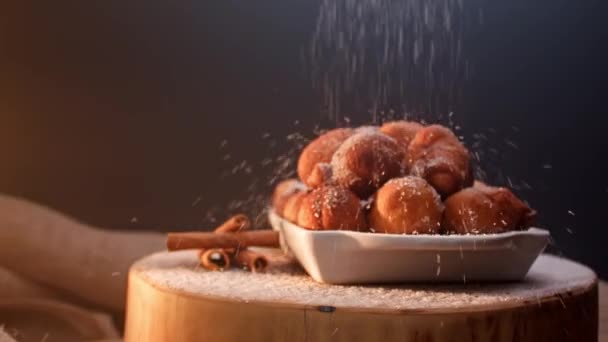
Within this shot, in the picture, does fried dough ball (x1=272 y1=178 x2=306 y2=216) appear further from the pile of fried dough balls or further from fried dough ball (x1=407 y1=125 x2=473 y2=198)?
fried dough ball (x1=407 y1=125 x2=473 y2=198)

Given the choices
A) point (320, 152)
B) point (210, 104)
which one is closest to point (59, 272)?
point (210, 104)

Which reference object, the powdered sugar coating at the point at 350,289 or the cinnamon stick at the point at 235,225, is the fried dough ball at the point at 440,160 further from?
the cinnamon stick at the point at 235,225

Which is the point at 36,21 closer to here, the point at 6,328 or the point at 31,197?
the point at 31,197

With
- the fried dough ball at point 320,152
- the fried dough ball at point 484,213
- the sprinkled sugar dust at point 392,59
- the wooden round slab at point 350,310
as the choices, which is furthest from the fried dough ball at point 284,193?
the sprinkled sugar dust at point 392,59

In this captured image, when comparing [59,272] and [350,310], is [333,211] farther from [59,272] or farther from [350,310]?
[59,272]

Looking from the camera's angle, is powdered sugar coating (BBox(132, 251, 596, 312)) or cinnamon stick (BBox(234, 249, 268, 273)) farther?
cinnamon stick (BBox(234, 249, 268, 273))

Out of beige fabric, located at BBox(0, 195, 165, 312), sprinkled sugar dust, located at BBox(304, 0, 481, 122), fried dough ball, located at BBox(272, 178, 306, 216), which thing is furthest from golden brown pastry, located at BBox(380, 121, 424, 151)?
beige fabric, located at BBox(0, 195, 165, 312)

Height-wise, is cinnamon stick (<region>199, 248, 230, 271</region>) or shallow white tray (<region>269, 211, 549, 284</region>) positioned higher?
shallow white tray (<region>269, 211, 549, 284</region>)
